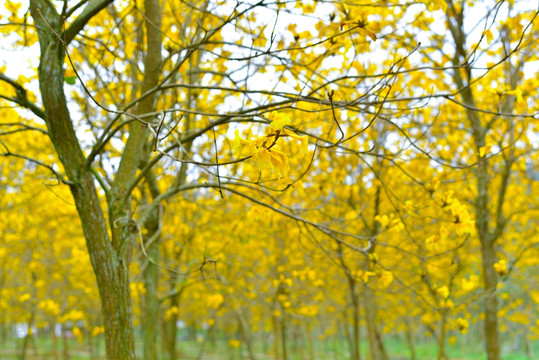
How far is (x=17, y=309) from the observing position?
12.4 m

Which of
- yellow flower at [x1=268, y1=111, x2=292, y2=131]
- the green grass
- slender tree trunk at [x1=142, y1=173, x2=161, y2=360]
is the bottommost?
the green grass

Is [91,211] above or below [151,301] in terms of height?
above

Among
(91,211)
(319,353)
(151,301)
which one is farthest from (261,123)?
(319,353)

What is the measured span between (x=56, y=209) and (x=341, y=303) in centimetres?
669

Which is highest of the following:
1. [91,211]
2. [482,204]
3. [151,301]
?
[482,204]

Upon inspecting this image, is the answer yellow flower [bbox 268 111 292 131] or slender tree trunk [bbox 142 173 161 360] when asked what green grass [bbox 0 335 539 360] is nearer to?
slender tree trunk [bbox 142 173 161 360]

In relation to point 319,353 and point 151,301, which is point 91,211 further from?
point 319,353

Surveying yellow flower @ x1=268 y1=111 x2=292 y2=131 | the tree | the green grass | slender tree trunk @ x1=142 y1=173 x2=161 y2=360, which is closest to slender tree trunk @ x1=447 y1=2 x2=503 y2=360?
the tree

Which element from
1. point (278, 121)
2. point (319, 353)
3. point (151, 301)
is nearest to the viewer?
point (278, 121)

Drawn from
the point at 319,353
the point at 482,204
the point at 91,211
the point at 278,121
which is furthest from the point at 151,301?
the point at 319,353

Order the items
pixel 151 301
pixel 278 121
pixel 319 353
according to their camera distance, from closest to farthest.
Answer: pixel 278 121
pixel 151 301
pixel 319 353

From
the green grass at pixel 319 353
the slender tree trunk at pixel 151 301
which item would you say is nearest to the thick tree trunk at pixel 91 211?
the slender tree trunk at pixel 151 301

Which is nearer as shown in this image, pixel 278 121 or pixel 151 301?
pixel 278 121

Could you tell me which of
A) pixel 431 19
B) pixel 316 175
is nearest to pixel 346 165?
pixel 316 175
